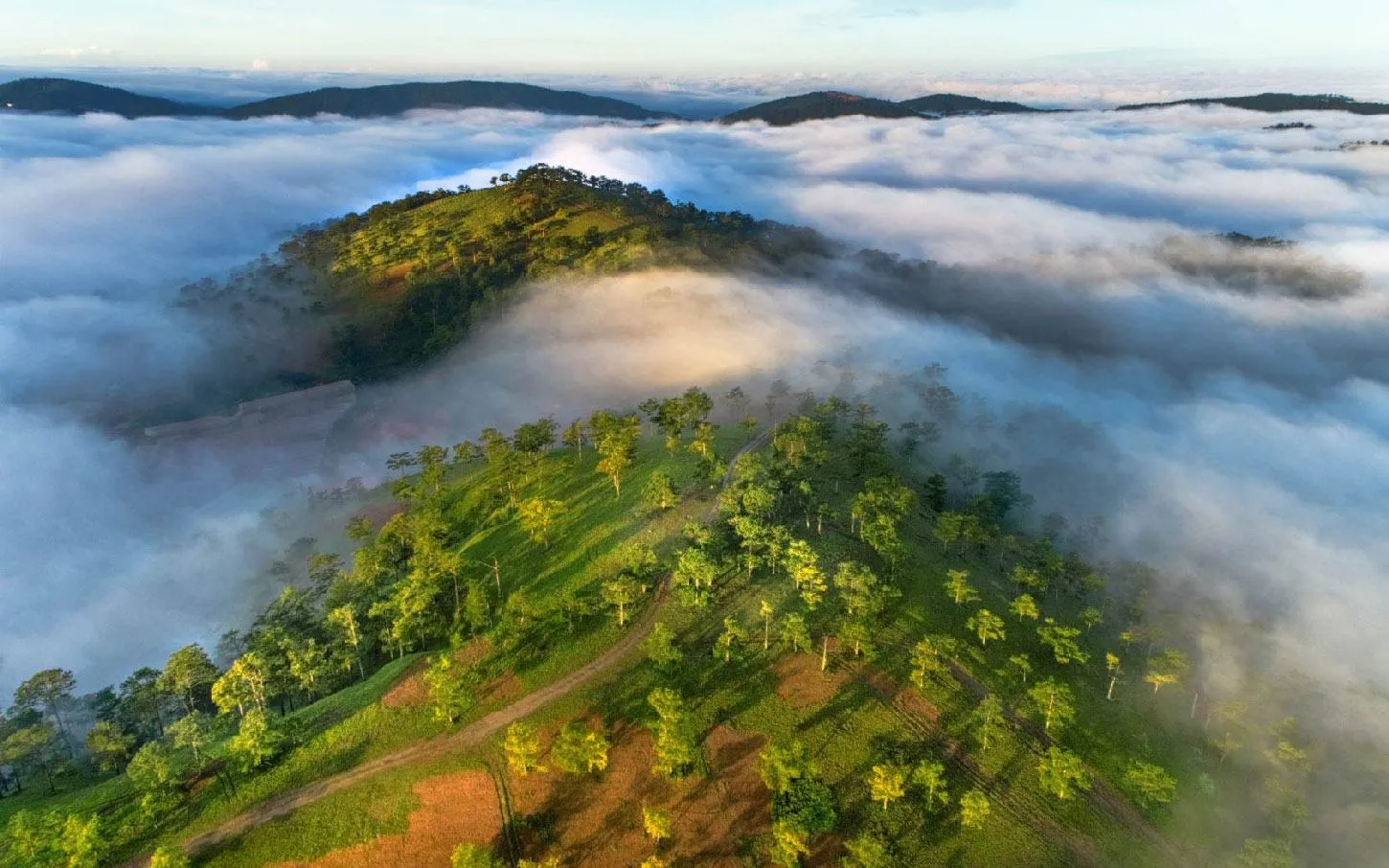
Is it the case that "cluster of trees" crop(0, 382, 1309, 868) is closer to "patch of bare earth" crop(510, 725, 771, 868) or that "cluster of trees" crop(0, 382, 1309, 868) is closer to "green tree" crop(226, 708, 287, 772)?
"green tree" crop(226, 708, 287, 772)

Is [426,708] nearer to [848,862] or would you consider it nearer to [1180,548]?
[848,862]

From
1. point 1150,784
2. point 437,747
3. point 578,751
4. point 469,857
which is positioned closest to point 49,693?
point 437,747

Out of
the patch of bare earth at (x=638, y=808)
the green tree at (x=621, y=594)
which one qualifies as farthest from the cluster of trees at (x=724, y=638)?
the patch of bare earth at (x=638, y=808)

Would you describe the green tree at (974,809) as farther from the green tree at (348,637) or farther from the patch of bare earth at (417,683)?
the green tree at (348,637)

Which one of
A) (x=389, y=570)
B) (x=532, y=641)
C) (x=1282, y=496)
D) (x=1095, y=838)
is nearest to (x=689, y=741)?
(x=532, y=641)

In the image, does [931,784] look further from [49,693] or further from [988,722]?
[49,693]
